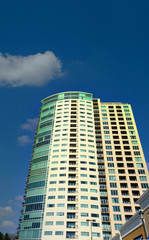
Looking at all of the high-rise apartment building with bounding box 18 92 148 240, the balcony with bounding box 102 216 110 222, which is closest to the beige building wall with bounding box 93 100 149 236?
the high-rise apartment building with bounding box 18 92 148 240

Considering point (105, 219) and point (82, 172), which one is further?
point (82, 172)

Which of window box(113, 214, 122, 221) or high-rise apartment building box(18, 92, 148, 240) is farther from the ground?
high-rise apartment building box(18, 92, 148, 240)

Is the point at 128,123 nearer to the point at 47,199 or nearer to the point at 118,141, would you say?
the point at 118,141

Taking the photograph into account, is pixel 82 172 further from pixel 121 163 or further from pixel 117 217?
pixel 117 217

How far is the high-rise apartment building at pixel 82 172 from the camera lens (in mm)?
60312

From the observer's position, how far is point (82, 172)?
71.2 meters

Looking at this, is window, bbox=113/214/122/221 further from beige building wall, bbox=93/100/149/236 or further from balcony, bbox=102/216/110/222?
balcony, bbox=102/216/110/222

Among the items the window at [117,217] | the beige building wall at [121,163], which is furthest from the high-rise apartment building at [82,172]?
the window at [117,217]

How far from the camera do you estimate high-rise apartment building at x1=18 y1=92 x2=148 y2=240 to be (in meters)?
60.3

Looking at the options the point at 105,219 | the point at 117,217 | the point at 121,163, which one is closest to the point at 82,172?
the point at 121,163

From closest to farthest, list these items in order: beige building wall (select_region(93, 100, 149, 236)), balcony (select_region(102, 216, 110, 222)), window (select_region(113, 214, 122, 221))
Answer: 1. window (select_region(113, 214, 122, 221))
2. balcony (select_region(102, 216, 110, 222))
3. beige building wall (select_region(93, 100, 149, 236))

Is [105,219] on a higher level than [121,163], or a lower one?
lower

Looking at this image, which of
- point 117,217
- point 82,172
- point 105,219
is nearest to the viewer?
point 117,217

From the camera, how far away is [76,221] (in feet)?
197
